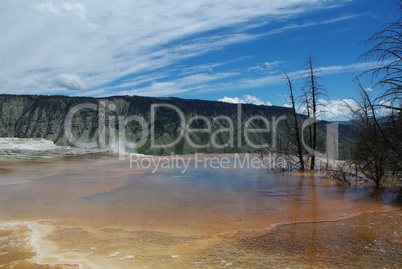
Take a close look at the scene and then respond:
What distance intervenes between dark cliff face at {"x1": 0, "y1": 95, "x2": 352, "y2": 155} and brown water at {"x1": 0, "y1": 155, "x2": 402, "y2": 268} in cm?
5974

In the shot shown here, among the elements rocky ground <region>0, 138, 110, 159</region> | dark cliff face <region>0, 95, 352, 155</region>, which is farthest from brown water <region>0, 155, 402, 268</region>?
dark cliff face <region>0, 95, 352, 155</region>

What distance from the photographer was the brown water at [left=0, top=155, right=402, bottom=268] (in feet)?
15.1

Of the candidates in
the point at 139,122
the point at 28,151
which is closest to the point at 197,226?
the point at 28,151

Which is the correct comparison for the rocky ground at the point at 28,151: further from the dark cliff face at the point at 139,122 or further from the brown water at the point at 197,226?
the dark cliff face at the point at 139,122

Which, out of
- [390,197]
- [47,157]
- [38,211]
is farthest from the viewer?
[47,157]

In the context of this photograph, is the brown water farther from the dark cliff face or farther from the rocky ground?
the dark cliff face

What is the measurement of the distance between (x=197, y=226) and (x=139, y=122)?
87.7 meters

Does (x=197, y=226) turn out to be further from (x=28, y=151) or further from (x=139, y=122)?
(x=139, y=122)

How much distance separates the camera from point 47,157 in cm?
2336

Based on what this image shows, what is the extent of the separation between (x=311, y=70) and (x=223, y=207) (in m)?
10.7

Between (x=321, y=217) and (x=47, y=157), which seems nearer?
(x=321, y=217)

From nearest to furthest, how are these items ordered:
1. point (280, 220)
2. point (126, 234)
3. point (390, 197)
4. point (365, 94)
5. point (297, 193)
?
1. point (126, 234)
2. point (280, 220)
3. point (390, 197)
4. point (365, 94)
5. point (297, 193)

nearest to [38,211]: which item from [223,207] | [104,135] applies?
[223,207]

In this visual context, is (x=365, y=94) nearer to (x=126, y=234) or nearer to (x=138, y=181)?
(x=126, y=234)
